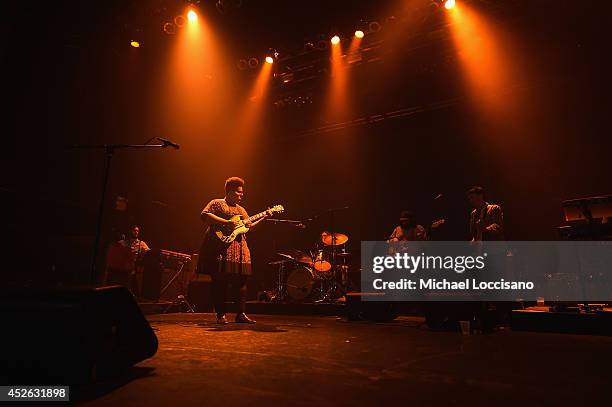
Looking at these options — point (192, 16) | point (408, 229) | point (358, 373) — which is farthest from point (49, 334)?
point (192, 16)

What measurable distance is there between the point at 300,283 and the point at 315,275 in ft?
1.27

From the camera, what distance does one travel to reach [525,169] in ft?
27.1

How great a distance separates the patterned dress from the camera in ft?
15.4

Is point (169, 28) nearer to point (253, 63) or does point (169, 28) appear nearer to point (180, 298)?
point (253, 63)

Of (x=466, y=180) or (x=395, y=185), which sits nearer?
(x=466, y=180)

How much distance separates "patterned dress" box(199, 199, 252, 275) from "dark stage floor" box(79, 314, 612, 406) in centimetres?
108

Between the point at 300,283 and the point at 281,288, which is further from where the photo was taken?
the point at 281,288

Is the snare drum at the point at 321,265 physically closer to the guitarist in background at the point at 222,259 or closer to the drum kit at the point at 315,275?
the drum kit at the point at 315,275

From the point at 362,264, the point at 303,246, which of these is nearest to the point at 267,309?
the point at 362,264

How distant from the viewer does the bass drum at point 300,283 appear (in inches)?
325

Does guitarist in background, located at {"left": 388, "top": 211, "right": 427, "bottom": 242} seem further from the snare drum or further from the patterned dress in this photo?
the patterned dress

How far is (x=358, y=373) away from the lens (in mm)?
2234

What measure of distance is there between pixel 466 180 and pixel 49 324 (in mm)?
8563

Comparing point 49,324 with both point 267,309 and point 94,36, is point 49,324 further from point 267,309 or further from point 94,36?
point 94,36
